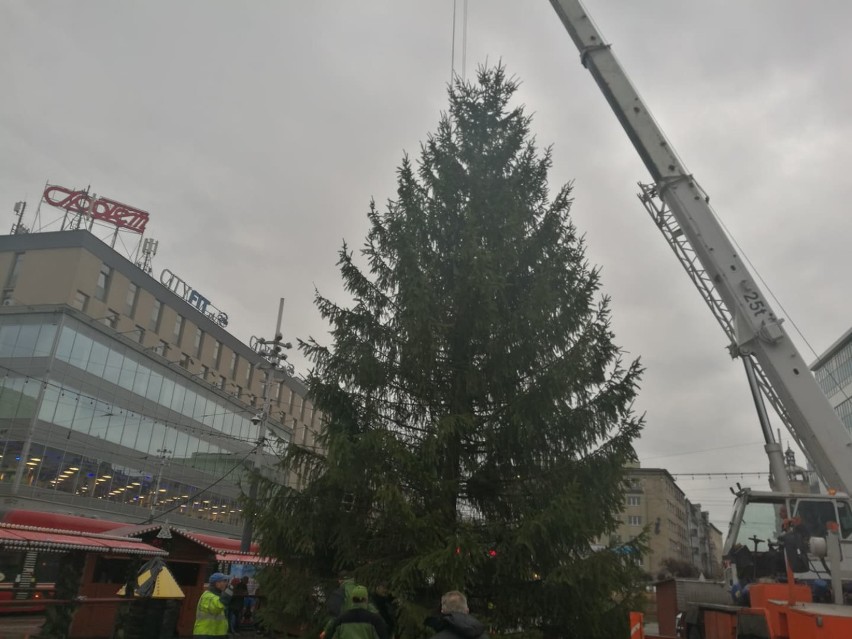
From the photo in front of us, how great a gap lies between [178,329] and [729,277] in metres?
47.2

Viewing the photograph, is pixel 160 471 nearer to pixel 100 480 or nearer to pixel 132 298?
pixel 100 480

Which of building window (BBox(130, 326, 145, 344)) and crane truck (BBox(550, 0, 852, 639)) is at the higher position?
building window (BBox(130, 326, 145, 344))

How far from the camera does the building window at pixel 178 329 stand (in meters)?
51.9

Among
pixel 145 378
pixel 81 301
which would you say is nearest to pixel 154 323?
pixel 81 301

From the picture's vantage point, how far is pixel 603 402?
33.3 feet

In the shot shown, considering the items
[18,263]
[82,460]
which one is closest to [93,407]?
[82,460]

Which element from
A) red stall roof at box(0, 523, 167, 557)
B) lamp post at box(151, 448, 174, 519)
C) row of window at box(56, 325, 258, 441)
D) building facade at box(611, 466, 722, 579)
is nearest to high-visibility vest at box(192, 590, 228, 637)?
red stall roof at box(0, 523, 167, 557)

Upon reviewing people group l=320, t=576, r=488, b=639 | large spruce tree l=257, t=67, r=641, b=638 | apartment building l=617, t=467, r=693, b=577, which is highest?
apartment building l=617, t=467, r=693, b=577

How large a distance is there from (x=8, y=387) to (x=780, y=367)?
116 feet

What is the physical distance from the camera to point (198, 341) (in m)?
54.8

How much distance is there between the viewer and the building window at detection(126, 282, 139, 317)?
46.2 meters

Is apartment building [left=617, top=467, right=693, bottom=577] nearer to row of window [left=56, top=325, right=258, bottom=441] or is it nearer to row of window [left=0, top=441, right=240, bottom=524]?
row of window [left=56, top=325, right=258, bottom=441]

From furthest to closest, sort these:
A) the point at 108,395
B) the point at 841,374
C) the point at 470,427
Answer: the point at 841,374 → the point at 108,395 → the point at 470,427

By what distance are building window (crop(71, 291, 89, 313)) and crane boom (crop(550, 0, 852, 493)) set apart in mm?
36202
